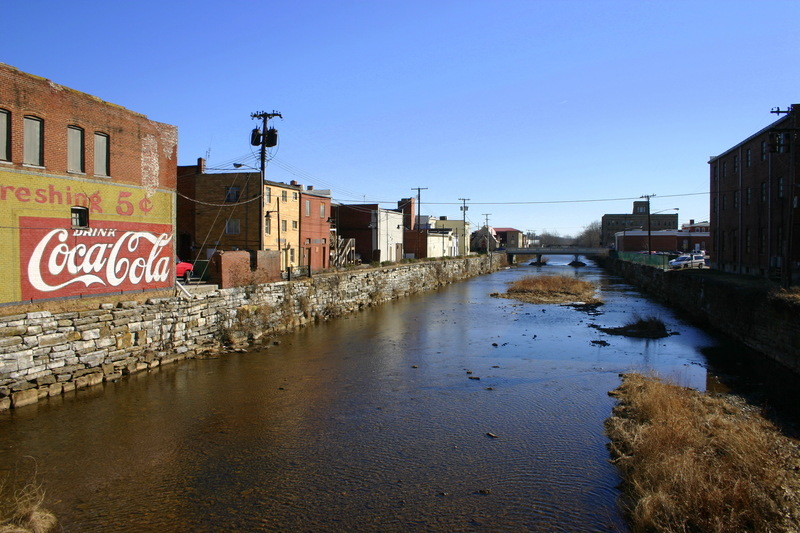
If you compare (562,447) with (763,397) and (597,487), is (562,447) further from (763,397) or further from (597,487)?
(763,397)

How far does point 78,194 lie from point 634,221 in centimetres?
14546

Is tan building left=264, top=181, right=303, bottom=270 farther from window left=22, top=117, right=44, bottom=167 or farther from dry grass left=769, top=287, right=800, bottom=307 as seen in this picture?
dry grass left=769, top=287, right=800, bottom=307

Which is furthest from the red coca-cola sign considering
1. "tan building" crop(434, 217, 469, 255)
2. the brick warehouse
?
"tan building" crop(434, 217, 469, 255)

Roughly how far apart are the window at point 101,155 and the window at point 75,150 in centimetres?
56

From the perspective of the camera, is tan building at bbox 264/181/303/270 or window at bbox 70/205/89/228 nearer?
window at bbox 70/205/89/228

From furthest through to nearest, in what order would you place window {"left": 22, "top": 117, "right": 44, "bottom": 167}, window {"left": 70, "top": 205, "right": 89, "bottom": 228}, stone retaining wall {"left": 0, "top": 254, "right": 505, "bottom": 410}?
window {"left": 70, "top": 205, "right": 89, "bottom": 228}
window {"left": 22, "top": 117, "right": 44, "bottom": 167}
stone retaining wall {"left": 0, "top": 254, "right": 505, "bottom": 410}

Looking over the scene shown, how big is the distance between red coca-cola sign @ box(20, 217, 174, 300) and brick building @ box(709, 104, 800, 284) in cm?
2541

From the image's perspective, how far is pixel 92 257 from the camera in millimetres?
18234

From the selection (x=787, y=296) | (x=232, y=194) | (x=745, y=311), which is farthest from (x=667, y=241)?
(x=787, y=296)

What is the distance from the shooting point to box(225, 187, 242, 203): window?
122ft

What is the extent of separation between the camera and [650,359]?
20.5 m

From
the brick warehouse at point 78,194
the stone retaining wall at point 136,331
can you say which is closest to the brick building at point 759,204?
→ the stone retaining wall at point 136,331

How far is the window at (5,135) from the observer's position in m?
15.3

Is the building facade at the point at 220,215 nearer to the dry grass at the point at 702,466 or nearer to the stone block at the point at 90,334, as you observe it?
the stone block at the point at 90,334
